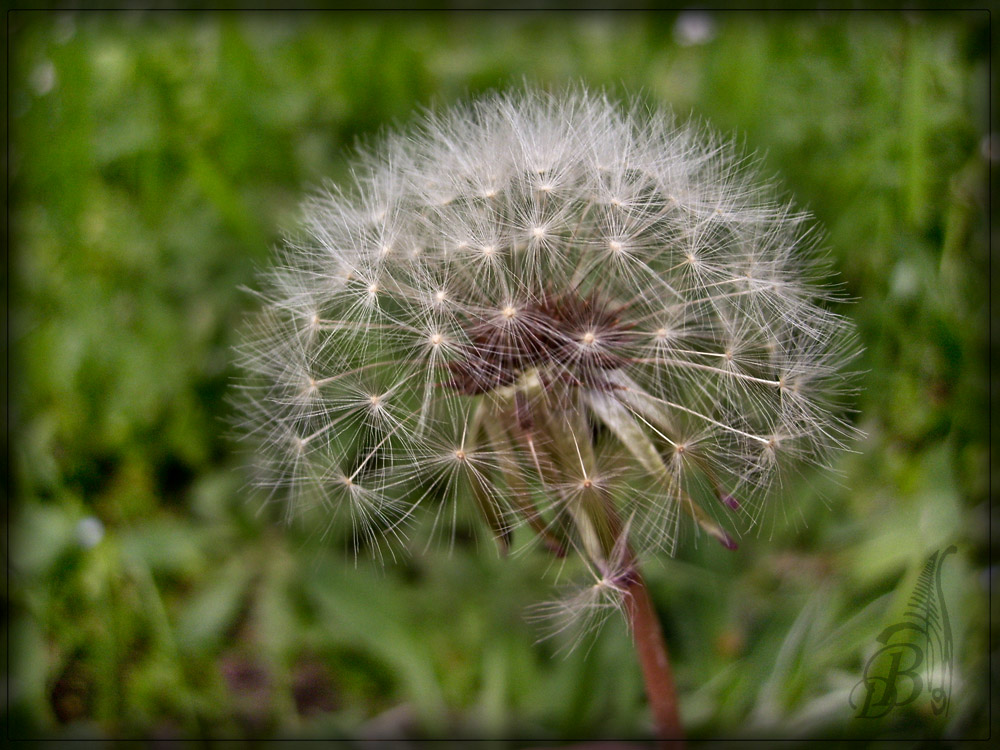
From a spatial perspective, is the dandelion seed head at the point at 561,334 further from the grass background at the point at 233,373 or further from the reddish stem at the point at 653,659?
the grass background at the point at 233,373

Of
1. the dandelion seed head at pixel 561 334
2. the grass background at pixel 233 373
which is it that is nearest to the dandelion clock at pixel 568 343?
the dandelion seed head at pixel 561 334

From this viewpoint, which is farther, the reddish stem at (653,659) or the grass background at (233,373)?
the grass background at (233,373)

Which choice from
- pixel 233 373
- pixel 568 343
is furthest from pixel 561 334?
pixel 233 373

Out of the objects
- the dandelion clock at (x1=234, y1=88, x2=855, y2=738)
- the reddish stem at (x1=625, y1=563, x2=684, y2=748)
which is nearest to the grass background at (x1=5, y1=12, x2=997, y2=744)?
the reddish stem at (x1=625, y1=563, x2=684, y2=748)

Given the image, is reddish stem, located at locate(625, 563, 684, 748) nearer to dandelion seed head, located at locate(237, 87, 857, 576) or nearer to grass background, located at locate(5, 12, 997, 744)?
dandelion seed head, located at locate(237, 87, 857, 576)

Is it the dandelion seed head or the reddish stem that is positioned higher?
the dandelion seed head

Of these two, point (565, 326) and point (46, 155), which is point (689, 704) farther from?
point (46, 155)

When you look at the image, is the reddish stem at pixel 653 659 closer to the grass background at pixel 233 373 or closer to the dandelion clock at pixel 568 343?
the dandelion clock at pixel 568 343

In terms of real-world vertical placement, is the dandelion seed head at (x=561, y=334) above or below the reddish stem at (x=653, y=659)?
above

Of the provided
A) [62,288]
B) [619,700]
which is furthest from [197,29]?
[619,700]
